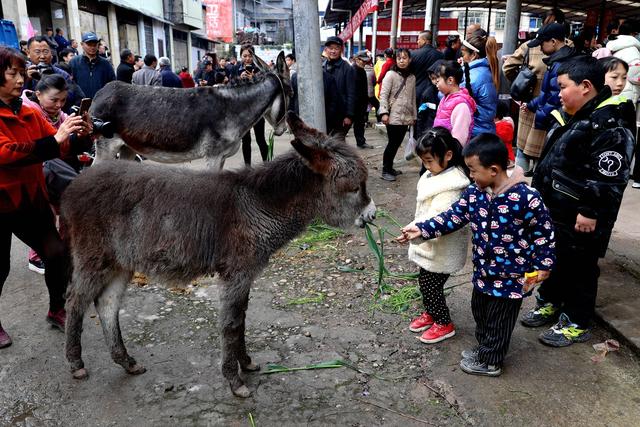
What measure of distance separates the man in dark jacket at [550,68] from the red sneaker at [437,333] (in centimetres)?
272

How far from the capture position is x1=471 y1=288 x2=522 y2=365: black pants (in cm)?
311

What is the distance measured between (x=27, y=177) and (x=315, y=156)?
2.13 metres

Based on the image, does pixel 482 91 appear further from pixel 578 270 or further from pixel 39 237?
pixel 39 237

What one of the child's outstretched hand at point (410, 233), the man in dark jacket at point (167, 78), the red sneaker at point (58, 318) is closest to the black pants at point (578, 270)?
the child's outstretched hand at point (410, 233)

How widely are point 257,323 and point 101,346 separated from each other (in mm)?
1208

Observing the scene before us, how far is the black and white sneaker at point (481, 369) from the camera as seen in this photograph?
10.5 ft

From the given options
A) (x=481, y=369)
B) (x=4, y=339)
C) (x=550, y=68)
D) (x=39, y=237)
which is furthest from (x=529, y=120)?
(x=4, y=339)

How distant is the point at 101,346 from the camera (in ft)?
12.1

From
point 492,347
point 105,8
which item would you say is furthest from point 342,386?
point 105,8

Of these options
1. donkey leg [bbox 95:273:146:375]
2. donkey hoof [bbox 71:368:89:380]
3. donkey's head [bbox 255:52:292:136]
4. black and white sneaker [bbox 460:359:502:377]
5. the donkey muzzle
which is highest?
donkey's head [bbox 255:52:292:136]

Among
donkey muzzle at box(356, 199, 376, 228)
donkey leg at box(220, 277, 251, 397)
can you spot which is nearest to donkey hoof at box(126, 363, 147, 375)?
donkey leg at box(220, 277, 251, 397)

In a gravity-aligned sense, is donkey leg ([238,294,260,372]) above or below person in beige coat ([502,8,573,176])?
below

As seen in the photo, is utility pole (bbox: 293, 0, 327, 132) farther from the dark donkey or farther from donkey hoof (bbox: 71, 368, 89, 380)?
donkey hoof (bbox: 71, 368, 89, 380)

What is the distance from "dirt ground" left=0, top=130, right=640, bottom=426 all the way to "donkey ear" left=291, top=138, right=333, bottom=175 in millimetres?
1428
